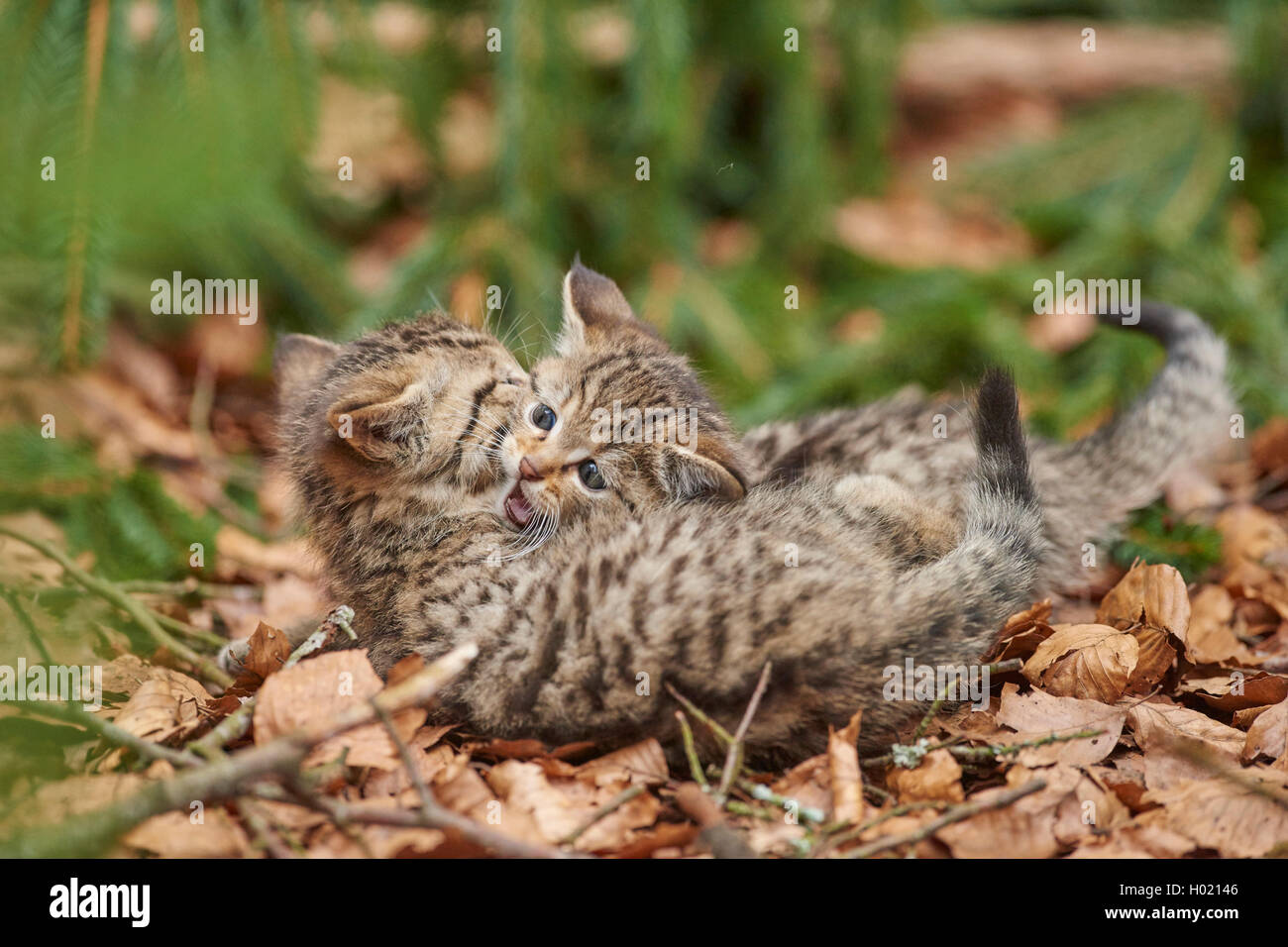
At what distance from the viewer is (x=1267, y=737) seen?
2.99 metres

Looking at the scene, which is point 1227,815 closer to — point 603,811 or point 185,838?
point 603,811

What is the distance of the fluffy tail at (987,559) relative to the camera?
9.59 feet

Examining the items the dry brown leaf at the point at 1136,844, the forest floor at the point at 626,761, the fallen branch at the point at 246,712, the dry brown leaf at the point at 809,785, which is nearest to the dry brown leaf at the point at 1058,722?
the forest floor at the point at 626,761

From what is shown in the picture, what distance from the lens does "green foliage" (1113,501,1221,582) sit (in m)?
3.89

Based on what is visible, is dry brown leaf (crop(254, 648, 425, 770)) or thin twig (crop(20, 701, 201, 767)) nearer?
thin twig (crop(20, 701, 201, 767))

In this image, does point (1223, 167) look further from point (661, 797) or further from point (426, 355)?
point (661, 797)

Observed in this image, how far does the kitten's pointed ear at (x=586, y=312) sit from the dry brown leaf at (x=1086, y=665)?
1.81 meters

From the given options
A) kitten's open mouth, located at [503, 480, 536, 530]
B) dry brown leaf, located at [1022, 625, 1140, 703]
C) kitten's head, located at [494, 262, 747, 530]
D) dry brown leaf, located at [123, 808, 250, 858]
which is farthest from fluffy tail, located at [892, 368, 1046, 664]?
dry brown leaf, located at [123, 808, 250, 858]

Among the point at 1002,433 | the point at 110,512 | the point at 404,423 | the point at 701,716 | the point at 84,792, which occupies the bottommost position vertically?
the point at 84,792

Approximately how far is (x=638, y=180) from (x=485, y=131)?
7.25 ft

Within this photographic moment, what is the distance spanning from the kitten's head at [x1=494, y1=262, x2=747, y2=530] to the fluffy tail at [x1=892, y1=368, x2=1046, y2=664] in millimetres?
668

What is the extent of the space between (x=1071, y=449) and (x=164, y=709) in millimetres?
3099

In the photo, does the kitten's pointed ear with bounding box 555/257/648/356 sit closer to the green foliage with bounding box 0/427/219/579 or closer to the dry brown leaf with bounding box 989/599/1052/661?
the green foliage with bounding box 0/427/219/579

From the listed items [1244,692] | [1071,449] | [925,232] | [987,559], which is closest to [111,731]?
[987,559]
